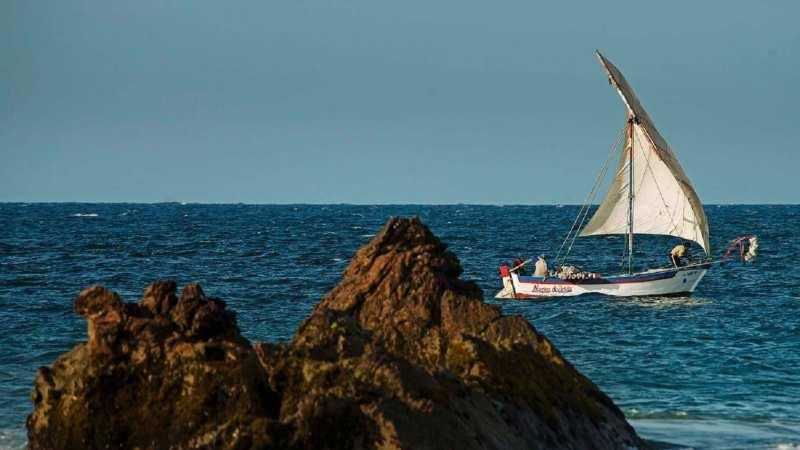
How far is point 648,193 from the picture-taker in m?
53.0

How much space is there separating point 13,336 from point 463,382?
18.5 meters

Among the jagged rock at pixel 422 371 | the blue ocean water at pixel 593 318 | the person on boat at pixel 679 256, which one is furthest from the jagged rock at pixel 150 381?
the person on boat at pixel 679 256

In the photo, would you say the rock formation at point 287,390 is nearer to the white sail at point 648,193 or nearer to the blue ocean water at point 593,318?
the blue ocean water at point 593,318

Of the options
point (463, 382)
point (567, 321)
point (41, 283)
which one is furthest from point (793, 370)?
point (41, 283)

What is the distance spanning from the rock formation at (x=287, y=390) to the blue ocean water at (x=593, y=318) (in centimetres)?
429

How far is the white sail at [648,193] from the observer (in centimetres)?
5150

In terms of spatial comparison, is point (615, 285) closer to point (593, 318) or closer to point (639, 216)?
point (639, 216)

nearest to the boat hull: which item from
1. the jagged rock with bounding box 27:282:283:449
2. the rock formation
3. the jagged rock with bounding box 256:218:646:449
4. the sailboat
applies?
the sailboat

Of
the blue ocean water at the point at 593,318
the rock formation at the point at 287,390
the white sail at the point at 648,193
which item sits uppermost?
the white sail at the point at 648,193

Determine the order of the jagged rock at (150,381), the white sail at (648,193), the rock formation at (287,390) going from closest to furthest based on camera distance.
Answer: the rock formation at (287,390), the jagged rock at (150,381), the white sail at (648,193)

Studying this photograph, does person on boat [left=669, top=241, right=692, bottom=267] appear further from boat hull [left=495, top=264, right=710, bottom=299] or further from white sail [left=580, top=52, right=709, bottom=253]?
boat hull [left=495, top=264, right=710, bottom=299]

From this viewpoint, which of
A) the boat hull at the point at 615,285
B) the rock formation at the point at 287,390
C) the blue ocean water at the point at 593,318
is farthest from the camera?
the boat hull at the point at 615,285

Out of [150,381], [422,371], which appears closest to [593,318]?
[422,371]

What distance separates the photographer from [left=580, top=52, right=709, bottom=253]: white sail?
51.5 metres
